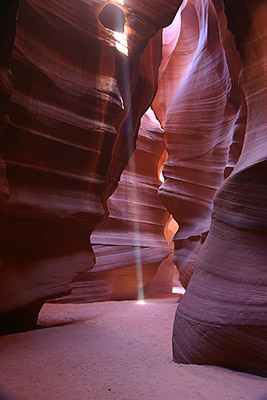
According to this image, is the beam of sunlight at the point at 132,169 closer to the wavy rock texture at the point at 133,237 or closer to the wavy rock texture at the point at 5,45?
the wavy rock texture at the point at 133,237

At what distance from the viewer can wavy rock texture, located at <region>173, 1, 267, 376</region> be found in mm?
3586

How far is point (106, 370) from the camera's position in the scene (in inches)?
142

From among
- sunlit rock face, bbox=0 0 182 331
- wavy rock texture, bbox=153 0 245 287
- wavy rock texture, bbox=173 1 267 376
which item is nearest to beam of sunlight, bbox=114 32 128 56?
sunlit rock face, bbox=0 0 182 331

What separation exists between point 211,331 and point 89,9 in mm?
6152

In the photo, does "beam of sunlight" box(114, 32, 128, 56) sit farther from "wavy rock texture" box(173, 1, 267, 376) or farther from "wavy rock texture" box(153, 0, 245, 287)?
"wavy rock texture" box(153, 0, 245, 287)

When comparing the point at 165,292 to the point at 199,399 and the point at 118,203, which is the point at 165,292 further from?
the point at 199,399

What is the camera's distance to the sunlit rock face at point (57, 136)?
5418 mm

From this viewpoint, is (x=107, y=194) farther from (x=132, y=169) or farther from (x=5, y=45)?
(x=5, y=45)

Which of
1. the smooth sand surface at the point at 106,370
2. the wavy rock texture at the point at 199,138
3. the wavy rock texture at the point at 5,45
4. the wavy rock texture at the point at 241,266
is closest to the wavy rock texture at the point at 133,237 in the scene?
the wavy rock texture at the point at 199,138

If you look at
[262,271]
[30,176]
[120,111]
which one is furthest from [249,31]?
[30,176]

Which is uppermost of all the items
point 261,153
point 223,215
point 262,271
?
point 261,153

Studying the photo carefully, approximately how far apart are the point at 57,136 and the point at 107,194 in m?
2.55

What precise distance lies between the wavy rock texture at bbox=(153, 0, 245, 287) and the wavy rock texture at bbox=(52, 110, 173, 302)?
1783 millimetres

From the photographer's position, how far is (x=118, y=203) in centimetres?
1188
